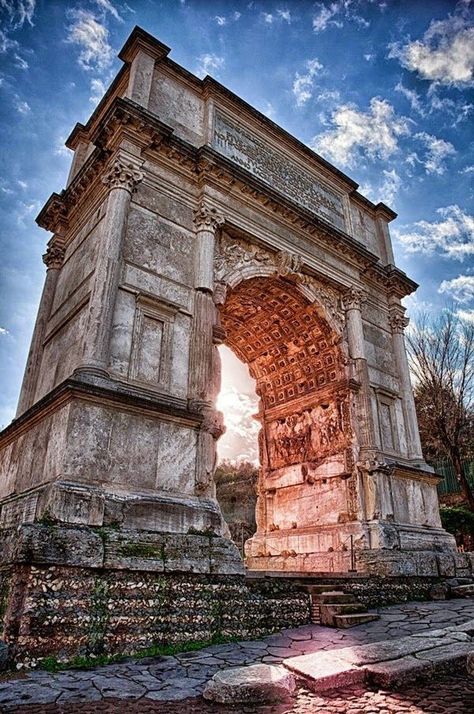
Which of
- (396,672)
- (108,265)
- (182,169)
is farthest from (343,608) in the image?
(182,169)

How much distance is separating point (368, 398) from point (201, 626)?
6857mm

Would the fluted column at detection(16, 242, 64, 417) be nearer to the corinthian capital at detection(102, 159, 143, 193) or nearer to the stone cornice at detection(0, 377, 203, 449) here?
the stone cornice at detection(0, 377, 203, 449)

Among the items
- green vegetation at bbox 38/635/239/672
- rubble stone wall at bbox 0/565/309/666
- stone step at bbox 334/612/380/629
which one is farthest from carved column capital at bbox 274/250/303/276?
green vegetation at bbox 38/635/239/672

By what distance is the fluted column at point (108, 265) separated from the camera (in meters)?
7.00

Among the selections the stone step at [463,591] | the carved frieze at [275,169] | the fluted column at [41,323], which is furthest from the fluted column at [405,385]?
the fluted column at [41,323]

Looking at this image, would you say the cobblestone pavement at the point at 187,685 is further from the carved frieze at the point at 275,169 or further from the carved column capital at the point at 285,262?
the carved frieze at the point at 275,169

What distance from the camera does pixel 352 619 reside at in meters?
6.33

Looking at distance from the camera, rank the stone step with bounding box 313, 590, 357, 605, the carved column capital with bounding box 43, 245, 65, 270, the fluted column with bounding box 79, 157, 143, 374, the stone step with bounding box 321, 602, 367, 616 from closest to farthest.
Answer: the stone step with bounding box 321, 602, 367, 616 < the stone step with bounding box 313, 590, 357, 605 < the fluted column with bounding box 79, 157, 143, 374 < the carved column capital with bounding box 43, 245, 65, 270

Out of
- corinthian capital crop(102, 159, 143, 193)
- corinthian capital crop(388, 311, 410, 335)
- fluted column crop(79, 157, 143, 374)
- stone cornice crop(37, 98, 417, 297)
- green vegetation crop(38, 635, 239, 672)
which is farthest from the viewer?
corinthian capital crop(388, 311, 410, 335)

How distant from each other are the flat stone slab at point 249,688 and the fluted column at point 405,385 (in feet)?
28.4

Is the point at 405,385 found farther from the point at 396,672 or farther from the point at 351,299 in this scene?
the point at 396,672

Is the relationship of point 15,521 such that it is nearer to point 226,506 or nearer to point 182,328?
point 182,328

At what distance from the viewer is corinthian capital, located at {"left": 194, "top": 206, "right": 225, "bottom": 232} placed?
30.5ft

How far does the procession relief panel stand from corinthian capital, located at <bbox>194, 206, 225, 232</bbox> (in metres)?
0.51
